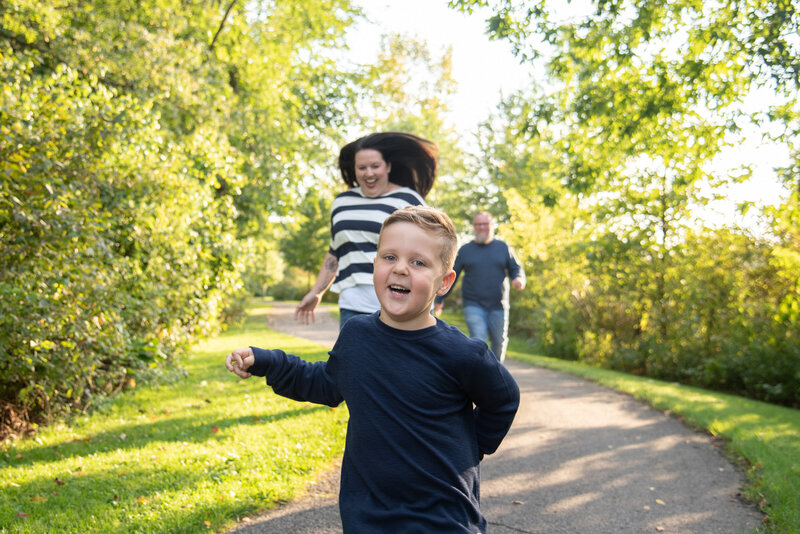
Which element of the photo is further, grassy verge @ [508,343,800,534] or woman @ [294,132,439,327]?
grassy verge @ [508,343,800,534]

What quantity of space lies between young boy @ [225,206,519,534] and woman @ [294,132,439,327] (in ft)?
7.17

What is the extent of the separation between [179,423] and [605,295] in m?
11.4

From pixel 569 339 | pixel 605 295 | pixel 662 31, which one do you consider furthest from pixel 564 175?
pixel 569 339

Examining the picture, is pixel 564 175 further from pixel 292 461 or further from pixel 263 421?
pixel 292 461

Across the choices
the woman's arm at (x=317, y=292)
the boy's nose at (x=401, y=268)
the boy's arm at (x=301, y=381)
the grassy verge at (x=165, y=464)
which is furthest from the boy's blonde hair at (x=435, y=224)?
the grassy verge at (x=165, y=464)

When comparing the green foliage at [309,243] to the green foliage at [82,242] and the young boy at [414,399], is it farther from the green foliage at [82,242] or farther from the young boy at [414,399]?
the young boy at [414,399]

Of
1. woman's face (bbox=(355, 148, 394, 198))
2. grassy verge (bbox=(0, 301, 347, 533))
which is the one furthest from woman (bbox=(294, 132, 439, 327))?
grassy verge (bbox=(0, 301, 347, 533))

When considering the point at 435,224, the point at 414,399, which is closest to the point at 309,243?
the point at 435,224

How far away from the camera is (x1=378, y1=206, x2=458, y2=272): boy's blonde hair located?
229 centimetres

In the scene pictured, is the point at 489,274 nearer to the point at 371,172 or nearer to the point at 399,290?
the point at 371,172

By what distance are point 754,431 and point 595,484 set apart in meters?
3.39

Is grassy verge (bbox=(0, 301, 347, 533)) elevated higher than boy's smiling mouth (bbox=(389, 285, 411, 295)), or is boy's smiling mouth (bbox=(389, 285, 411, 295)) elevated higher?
boy's smiling mouth (bbox=(389, 285, 411, 295))

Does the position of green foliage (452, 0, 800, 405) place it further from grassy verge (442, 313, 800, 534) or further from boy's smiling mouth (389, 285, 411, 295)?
boy's smiling mouth (389, 285, 411, 295)

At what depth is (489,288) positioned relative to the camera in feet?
25.7
